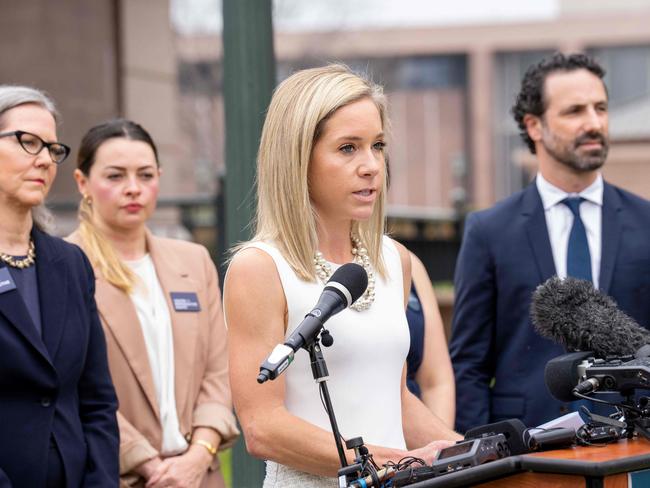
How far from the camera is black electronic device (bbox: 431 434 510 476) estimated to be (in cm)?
278

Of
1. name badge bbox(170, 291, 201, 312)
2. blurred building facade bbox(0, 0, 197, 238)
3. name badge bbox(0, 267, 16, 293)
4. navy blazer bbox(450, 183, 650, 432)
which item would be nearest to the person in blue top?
navy blazer bbox(450, 183, 650, 432)

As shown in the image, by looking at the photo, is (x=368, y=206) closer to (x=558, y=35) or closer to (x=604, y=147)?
(x=604, y=147)

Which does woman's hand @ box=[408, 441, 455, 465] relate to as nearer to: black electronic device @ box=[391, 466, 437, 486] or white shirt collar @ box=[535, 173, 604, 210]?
black electronic device @ box=[391, 466, 437, 486]

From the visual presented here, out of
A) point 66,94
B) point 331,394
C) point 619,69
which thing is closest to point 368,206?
point 331,394

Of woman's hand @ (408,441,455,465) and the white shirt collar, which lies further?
the white shirt collar

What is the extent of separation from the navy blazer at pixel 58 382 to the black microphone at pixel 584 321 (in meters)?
1.72

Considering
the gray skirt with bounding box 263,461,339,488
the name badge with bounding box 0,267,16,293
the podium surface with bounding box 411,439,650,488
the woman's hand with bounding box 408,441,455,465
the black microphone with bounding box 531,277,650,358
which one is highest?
the name badge with bounding box 0,267,16,293

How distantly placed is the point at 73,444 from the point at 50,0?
Result: 8710 millimetres

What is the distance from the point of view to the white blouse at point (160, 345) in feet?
16.3

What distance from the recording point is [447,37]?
5956 cm

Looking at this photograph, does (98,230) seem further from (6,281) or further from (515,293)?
(515,293)

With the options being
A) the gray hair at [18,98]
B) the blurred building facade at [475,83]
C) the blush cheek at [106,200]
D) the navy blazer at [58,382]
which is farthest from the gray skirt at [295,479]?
the blurred building facade at [475,83]

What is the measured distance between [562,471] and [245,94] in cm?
297

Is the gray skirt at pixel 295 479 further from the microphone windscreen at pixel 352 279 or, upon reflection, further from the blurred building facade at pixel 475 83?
the blurred building facade at pixel 475 83
